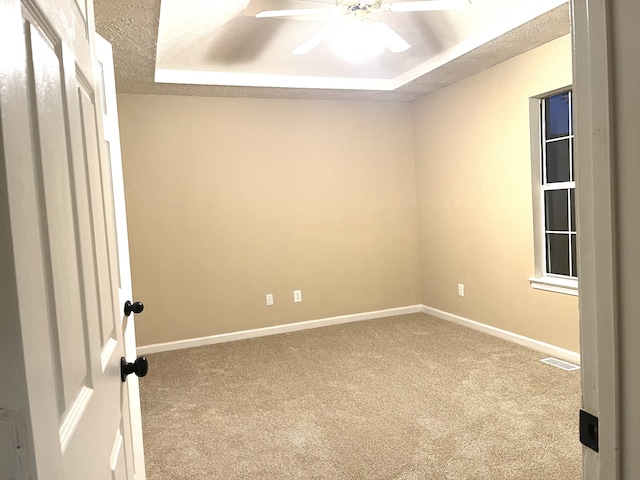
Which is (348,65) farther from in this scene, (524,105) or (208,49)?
(524,105)

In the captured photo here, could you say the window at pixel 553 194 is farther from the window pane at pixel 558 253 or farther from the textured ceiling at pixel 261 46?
the textured ceiling at pixel 261 46

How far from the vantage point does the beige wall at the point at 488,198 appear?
11.6 feet

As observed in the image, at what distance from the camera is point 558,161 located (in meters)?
3.60

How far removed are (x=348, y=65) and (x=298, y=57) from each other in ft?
1.68

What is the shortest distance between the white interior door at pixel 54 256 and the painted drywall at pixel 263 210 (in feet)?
10.6

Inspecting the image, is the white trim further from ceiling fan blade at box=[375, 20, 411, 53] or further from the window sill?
the window sill

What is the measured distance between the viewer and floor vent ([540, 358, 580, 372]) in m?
3.23

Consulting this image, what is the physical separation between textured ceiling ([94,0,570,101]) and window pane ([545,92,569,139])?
45cm

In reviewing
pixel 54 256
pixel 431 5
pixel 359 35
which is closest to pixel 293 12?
pixel 359 35

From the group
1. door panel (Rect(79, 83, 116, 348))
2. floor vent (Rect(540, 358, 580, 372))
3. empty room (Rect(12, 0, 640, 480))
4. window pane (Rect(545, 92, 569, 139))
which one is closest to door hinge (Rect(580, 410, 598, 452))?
empty room (Rect(12, 0, 640, 480))

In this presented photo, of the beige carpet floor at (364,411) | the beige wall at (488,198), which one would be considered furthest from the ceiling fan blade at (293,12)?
the beige carpet floor at (364,411)

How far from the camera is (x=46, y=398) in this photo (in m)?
0.51

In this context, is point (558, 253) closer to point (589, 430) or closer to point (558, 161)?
point (558, 161)

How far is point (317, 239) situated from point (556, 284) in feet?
7.26
